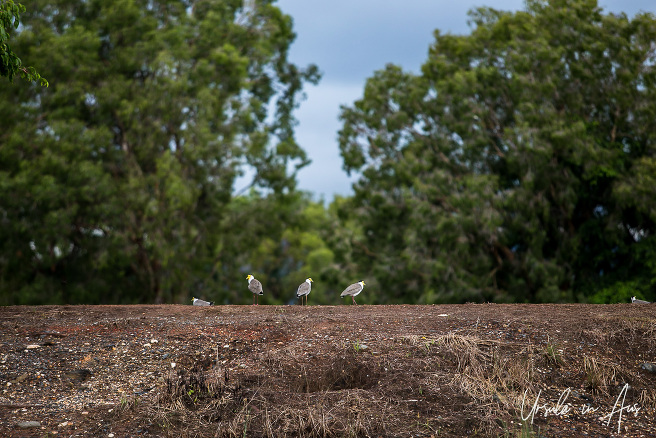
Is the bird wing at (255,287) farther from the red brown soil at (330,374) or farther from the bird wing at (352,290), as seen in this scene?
the red brown soil at (330,374)

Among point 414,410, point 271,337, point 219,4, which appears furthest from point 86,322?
point 219,4

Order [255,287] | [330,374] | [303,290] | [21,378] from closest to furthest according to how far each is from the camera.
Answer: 1. [330,374]
2. [21,378]
3. [303,290]
4. [255,287]

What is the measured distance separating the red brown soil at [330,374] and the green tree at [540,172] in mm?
13127

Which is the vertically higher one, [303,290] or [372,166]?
[372,166]

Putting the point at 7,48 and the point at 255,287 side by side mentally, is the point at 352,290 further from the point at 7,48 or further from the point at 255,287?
the point at 7,48

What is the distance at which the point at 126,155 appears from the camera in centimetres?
2628

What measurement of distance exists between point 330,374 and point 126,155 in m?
20.1

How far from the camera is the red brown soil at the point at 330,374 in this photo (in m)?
7.27

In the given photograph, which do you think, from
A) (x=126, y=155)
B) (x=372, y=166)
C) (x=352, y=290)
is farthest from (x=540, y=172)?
(x=126, y=155)

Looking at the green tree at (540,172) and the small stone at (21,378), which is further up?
the green tree at (540,172)

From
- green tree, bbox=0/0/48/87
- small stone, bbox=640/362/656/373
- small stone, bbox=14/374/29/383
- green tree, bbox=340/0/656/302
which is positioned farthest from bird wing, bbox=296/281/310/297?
green tree, bbox=340/0/656/302

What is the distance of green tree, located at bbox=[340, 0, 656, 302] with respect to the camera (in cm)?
2291

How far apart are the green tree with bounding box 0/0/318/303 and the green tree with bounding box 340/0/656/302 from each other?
6.58 metres

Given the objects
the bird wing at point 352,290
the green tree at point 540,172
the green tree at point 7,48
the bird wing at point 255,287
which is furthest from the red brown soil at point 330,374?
the green tree at point 540,172
